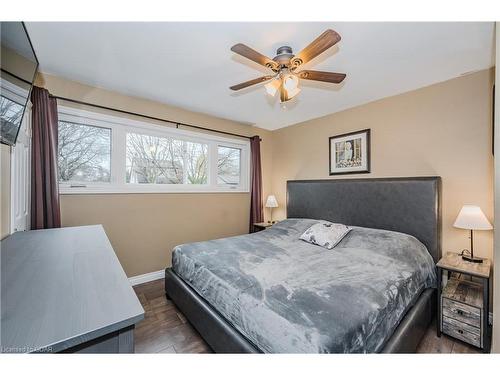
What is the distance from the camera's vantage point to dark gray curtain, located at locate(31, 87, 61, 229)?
2.07 m

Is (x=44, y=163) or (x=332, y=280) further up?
(x=44, y=163)

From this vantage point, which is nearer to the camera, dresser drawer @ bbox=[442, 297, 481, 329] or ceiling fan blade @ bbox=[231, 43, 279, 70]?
ceiling fan blade @ bbox=[231, 43, 279, 70]

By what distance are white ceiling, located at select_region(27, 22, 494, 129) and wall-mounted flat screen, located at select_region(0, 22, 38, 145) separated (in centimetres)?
55

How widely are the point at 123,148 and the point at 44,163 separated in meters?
0.79

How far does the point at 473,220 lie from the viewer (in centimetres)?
183

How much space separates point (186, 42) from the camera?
1.70 m

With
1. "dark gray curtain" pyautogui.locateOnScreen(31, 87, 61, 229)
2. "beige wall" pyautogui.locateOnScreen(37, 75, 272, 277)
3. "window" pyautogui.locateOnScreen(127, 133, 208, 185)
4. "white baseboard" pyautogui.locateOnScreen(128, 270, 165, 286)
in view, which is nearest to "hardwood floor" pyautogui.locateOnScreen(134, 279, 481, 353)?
"white baseboard" pyautogui.locateOnScreen(128, 270, 165, 286)

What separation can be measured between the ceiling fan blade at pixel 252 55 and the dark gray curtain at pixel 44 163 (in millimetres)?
2063

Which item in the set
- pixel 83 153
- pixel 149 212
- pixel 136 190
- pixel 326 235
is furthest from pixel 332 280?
pixel 83 153

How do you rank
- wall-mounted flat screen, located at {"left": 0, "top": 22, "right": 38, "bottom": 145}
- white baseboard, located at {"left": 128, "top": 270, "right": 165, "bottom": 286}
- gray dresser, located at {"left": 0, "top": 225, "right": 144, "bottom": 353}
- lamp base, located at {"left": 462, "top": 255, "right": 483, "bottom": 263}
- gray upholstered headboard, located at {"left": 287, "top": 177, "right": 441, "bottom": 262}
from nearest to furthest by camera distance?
gray dresser, located at {"left": 0, "top": 225, "right": 144, "bottom": 353} < wall-mounted flat screen, located at {"left": 0, "top": 22, "right": 38, "bottom": 145} < lamp base, located at {"left": 462, "top": 255, "right": 483, "bottom": 263} < gray upholstered headboard, located at {"left": 287, "top": 177, "right": 441, "bottom": 262} < white baseboard, located at {"left": 128, "top": 270, "right": 165, "bottom": 286}

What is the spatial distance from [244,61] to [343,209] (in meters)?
2.18

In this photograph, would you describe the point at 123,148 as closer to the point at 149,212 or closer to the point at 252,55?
the point at 149,212

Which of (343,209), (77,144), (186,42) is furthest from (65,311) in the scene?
(343,209)

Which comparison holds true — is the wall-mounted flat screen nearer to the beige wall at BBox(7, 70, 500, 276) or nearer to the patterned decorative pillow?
the beige wall at BBox(7, 70, 500, 276)
